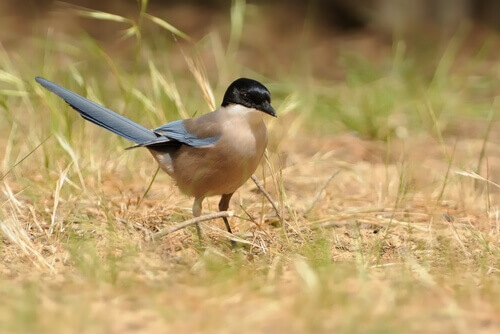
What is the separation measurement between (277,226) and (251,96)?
65 cm

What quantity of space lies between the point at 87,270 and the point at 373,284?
95 cm

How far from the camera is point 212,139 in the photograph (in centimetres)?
376

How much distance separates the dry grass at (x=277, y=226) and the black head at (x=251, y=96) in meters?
0.29

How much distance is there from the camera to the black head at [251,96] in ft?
12.5

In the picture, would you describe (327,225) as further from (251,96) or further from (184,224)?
(184,224)

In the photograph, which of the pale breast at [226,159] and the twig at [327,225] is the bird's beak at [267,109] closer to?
the pale breast at [226,159]

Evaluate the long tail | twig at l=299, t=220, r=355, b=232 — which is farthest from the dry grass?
the long tail

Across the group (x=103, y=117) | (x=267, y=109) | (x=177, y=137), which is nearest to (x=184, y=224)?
(x=177, y=137)

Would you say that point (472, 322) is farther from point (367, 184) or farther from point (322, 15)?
point (322, 15)

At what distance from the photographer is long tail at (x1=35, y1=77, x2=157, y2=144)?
3.95 m

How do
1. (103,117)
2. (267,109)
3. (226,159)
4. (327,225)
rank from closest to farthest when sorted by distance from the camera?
(226,159)
(267,109)
(103,117)
(327,225)

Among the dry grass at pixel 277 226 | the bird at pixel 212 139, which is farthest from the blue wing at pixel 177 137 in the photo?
the dry grass at pixel 277 226

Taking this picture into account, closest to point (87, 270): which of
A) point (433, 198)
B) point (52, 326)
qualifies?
point (52, 326)

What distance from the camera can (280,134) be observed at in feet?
18.5
